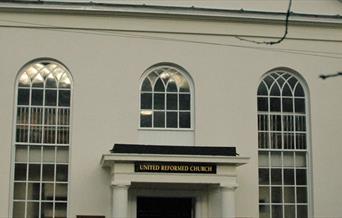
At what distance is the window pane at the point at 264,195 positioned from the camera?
19.7m

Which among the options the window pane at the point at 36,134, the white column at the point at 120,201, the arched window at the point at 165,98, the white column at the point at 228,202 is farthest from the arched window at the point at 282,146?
the window pane at the point at 36,134

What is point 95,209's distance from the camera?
61.0 ft

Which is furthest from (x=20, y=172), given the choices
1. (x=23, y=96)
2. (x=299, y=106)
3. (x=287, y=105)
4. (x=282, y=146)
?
(x=299, y=106)

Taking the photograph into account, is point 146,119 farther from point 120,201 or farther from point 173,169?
point 120,201

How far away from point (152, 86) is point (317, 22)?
5.71m

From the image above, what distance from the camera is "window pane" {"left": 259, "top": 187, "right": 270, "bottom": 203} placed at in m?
19.7

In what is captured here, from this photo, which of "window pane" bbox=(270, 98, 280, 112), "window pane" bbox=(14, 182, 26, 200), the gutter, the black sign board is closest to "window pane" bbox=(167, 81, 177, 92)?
the gutter

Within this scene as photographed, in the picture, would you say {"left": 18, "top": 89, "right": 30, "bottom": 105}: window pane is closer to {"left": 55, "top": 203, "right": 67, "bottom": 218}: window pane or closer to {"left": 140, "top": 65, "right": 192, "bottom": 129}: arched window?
{"left": 55, "top": 203, "right": 67, "bottom": 218}: window pane

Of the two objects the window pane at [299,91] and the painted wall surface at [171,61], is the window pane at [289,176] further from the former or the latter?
the window pane at [299,91]

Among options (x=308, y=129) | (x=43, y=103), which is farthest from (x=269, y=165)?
(x=43, y=103)

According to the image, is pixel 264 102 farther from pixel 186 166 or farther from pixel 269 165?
pixel 186 166

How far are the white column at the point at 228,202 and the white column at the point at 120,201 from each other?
272 centimetres

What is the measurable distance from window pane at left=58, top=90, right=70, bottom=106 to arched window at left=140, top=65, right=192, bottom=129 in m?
2.23

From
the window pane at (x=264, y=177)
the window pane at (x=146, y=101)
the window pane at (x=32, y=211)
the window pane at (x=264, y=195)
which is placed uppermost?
the window pane at (x=146, y=101)
